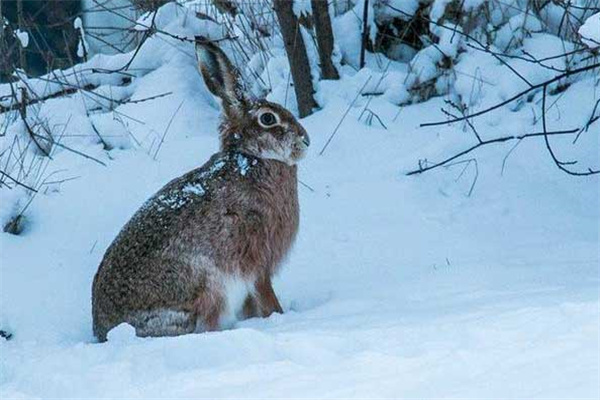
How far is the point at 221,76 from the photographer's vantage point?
5266mm

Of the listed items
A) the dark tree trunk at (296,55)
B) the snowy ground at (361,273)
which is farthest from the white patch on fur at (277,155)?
the dark tree trunk at (296,55)

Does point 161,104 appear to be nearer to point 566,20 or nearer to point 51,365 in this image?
point 566,20

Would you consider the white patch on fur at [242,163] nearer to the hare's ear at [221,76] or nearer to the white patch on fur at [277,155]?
the white patch on fur at [277,155]

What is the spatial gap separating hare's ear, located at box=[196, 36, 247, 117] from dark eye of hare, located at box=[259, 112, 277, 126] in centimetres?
10

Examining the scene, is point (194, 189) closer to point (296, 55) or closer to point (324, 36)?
point (296, 55)

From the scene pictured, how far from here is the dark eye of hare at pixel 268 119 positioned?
5.21 meters

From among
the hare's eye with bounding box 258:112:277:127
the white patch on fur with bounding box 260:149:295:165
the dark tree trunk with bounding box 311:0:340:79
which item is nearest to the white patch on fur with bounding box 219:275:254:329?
the white patch on fur with bounding box 260:149:295:165

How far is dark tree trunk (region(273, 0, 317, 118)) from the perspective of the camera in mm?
6982

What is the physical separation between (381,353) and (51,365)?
116 cm

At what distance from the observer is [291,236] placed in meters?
5.24

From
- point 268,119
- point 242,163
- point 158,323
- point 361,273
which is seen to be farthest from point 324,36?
point 158,323

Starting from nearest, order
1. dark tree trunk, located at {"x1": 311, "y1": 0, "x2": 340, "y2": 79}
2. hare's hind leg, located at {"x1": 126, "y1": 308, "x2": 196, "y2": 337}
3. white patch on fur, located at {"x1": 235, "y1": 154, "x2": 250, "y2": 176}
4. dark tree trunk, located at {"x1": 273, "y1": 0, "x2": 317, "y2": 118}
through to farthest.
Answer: hare's hind leg, located at {"x1": 126, "y1": 308, "x2": 196, "y2": 337} → white patch on fur, located at {"x1": 235, "y1": 154, "x2": 250, "y2": 176} → dark tree trunk, located at {"x1": 273, "y1": 0, "x2": 317, "y2": 118} → dark tree trunk, located at {"x1": 311, "y1": 0, "x2": 340, "y2": 79}

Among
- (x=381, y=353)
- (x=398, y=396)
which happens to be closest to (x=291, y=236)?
(x=381, y=353)

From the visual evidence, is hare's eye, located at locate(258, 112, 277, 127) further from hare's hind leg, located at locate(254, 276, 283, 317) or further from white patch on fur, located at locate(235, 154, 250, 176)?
hare's hind leg, located at locate(254, 276, 283, 317)
